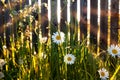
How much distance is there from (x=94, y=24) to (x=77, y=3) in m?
0.32

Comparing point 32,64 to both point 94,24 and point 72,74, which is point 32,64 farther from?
point 94,24

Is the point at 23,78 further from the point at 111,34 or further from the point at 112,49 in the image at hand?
the point at 111,34

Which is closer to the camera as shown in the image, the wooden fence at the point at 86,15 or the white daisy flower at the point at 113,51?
the white daisy flower at the point at 113,51

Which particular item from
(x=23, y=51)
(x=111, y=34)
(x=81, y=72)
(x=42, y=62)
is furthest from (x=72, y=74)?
(x=111, y=34)

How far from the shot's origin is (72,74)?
2445mm

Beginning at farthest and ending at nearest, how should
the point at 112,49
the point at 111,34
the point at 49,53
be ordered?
the point at 111,34, the point at 49,53, the point at 112,49

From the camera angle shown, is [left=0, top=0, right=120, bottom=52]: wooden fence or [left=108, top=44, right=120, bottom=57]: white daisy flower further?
[left=0, top=0, right=120, bottom=52]: wooden fence

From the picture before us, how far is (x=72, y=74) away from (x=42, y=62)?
0.83 feet

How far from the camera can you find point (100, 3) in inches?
170

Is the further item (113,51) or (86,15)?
(86,15)

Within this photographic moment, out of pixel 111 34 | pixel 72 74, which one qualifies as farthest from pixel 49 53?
pixel 111 34

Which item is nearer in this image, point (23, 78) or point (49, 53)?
point (23, 78)

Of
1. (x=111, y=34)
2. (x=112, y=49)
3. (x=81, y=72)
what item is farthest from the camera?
(x=111, y=34)

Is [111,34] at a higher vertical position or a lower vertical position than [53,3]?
lower
